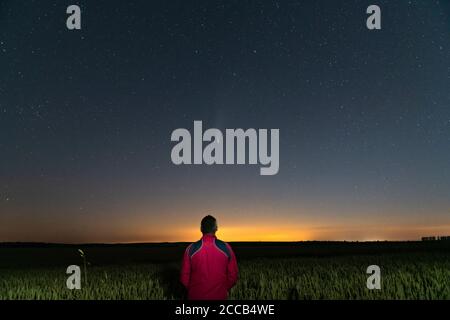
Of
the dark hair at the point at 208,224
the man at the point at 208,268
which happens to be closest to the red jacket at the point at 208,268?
the man at the point at 208,268

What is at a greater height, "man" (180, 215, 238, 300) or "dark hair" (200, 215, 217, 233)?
"dark hair" (200, 215, 217, 233)

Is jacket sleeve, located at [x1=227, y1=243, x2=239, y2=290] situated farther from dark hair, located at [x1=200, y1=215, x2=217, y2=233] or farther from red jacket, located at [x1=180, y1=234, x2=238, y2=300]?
dark hair, located at [x1=200, y1=215, x2=217, y2=233]

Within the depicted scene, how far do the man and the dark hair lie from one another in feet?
0.52

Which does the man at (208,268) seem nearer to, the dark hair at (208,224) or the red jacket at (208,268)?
the red jacket at (208,268)

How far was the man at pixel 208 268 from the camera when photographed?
22.7 feet

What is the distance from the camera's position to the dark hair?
21.7ft

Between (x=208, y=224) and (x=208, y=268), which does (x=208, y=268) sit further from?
(x=208, y=224)

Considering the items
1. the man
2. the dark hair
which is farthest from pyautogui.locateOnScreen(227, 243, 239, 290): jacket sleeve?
the dark hair

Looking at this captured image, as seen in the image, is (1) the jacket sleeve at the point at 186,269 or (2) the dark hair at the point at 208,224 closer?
(2) the dark hair at the point at 208,224

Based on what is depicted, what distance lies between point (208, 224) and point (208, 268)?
0.69 m
